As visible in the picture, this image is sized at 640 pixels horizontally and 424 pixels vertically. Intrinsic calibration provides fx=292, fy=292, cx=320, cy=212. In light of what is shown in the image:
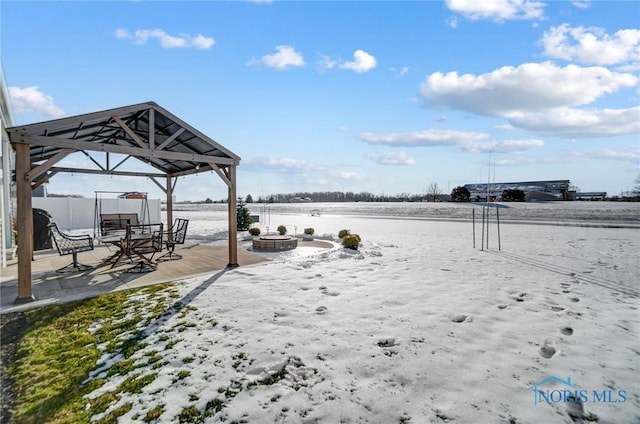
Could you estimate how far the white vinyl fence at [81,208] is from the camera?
54.9ft

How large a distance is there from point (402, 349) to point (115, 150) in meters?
6.05

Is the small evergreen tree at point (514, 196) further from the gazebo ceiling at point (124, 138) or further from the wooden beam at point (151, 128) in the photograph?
the wooden beam at point (151, 128)

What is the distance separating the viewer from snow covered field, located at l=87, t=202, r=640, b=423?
2.55 m

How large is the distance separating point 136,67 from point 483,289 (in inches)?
388

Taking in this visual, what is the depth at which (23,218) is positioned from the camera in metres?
4.71

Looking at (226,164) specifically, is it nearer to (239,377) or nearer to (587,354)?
(239,377)

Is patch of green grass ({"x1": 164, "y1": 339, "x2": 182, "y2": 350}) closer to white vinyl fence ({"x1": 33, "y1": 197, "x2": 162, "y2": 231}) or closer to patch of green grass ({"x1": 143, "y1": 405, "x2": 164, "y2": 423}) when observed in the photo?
patch of green grass ({"x1": 143, "y1": 405, "x2": 164, "y2": 423})

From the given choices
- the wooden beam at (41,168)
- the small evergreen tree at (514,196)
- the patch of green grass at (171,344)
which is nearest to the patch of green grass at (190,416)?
the patch of green grass at (171,344)

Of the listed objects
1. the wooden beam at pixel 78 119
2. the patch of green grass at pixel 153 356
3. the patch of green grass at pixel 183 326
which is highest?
the wooden beam at pixel 78 119

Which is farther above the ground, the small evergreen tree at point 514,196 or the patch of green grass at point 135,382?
the small evergreen tree at point 514,196

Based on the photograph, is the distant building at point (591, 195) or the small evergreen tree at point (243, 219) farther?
the distant building at point (591, 195)

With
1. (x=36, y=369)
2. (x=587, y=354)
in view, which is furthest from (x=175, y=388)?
(x=587, y=354)

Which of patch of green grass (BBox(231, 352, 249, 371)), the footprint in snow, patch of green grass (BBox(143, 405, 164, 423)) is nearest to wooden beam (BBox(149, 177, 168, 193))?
patch of green grass (BBox(231, 352, 249, 371))

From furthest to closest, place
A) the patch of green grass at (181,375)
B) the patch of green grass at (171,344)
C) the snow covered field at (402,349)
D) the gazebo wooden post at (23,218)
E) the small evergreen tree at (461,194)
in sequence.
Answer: the small evergreen tree at (461,194), the gazebo wooden post at (23,218), the patch of green grass at (171,344), the patch of green grass at (181,375), the snow covered field at (402,349)
